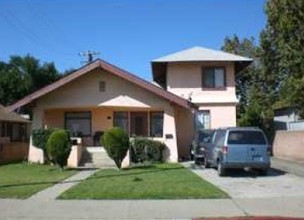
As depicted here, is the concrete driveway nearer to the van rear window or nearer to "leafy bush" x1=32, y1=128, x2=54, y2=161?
the van rear window

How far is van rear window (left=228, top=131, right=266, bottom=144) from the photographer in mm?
22750

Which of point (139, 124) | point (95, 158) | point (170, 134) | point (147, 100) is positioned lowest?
point (95, 158)

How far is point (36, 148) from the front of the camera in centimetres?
3139

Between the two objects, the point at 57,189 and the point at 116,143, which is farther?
the point at 116,143

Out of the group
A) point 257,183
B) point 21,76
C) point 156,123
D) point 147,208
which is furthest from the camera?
point 21,76

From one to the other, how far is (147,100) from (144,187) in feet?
45.5

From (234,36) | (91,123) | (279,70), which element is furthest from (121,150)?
(234,36)

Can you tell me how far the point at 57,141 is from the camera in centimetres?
2620

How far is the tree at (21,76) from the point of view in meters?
61.2

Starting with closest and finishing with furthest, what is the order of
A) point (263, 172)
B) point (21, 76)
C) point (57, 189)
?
1. point (57, 189)
2. point (263, 172)
3. point (21, 76)

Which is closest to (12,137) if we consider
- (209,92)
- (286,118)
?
(209,92)

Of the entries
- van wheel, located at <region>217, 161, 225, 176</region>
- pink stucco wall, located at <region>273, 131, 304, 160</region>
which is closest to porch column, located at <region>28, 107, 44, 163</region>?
van wheel, located at <region>217, 161, 225, 176</region>

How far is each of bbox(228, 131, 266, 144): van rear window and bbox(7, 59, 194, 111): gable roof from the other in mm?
7998

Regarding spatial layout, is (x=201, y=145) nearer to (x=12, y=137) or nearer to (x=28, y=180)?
(x=28, y=180)
